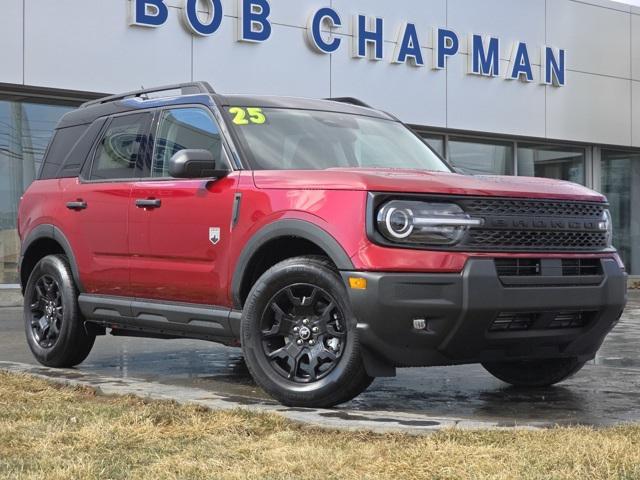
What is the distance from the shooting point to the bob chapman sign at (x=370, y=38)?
52.9ft

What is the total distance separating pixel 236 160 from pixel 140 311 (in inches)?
51.0

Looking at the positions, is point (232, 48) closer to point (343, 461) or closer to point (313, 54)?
point (313, 54)

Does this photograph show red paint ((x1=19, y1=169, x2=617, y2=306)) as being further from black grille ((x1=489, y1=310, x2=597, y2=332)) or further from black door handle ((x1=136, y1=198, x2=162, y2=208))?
black grille ((x1=489, y1=310, x2=597, y2=332))

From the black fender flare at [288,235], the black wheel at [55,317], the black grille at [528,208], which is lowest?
the black wheel at [55,317]

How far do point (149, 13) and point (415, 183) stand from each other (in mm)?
11420

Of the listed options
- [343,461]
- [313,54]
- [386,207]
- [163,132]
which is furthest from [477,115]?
[343,461]

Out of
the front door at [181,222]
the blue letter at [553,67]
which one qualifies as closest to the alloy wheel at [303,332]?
the front door at [181,222]

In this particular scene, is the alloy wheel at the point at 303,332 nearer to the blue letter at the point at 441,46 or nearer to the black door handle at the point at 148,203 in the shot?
the black door handle at the point at 148,203

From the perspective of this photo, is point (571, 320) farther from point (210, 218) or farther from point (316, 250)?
point (210, 218)

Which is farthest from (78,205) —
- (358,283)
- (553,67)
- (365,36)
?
(553,67)

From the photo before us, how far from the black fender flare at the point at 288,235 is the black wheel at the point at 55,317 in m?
1.85

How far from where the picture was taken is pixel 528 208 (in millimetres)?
5496

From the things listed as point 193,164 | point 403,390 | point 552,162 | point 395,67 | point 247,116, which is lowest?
point 403,390

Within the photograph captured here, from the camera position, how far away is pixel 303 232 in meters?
5.52
